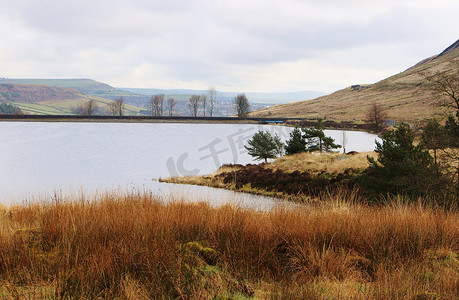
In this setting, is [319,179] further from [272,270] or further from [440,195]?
[272,270]

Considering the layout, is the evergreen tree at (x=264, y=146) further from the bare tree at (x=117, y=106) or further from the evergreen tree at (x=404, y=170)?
the bare tree at (x=117, y=106)

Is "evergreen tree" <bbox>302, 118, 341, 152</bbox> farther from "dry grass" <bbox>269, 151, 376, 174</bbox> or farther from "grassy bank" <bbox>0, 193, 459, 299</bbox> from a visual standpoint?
"grassy bank" <bbox>0, 193, 459, 299</bbox>

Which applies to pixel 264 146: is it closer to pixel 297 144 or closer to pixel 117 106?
pixel 297 144

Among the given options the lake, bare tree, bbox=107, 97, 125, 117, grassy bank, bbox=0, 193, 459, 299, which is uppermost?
bare tree, bbox=107, 97, 125, 117

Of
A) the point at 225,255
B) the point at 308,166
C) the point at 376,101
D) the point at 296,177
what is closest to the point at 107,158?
the point at 308,166

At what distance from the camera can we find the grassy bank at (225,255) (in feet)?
12.3

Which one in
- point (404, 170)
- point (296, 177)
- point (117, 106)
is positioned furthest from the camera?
point (117, 106)

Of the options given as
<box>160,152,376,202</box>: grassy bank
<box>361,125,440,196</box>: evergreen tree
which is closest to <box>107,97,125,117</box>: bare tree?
<box>160,152,376,202</box>: grassy bank

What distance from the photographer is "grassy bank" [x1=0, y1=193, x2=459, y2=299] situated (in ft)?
12.3

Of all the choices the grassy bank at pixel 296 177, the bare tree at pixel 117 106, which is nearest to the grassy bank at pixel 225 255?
the grassy bank at pixel 296 177

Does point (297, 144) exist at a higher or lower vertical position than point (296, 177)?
higher

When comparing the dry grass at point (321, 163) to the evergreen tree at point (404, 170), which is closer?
the evergreen tree at point (404, 170)

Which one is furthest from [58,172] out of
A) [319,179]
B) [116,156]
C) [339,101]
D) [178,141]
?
[339,101]

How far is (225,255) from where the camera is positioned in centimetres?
464
